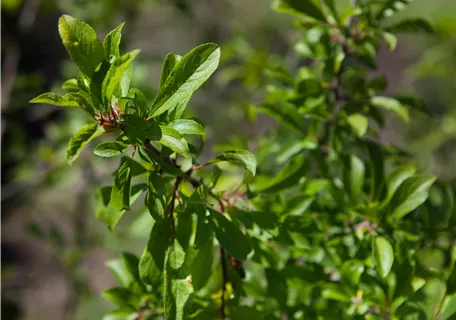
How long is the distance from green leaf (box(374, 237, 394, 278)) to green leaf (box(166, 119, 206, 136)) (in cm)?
42

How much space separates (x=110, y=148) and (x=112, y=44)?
6.4 inches

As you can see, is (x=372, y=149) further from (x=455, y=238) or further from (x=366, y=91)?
(x=455, y=238)

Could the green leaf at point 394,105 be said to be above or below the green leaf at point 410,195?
above

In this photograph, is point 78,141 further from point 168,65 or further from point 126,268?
point 126,268

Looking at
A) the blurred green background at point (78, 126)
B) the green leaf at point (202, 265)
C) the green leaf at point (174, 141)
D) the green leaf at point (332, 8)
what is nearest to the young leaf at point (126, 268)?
the blurred green background at point (78, 126)

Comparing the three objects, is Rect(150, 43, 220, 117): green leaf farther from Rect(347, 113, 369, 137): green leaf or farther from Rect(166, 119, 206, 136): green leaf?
Rect(347, 113, 369, 137): green leaf

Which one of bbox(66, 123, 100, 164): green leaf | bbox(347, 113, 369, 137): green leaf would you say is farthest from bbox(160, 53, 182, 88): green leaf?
bbox(347, 113, 369, 137): green leaf

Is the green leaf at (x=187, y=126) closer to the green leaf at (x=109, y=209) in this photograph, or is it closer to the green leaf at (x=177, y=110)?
the green leaf at (x=177, y=110)

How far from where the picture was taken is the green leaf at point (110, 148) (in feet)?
2.38

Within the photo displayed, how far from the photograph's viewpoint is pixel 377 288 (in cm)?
98

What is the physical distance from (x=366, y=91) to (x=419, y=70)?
1223 millimetres

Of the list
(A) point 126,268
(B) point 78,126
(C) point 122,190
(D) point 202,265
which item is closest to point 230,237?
(D) point 202,265

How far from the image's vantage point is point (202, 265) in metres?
0.88

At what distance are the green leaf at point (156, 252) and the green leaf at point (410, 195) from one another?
0.47 metres
